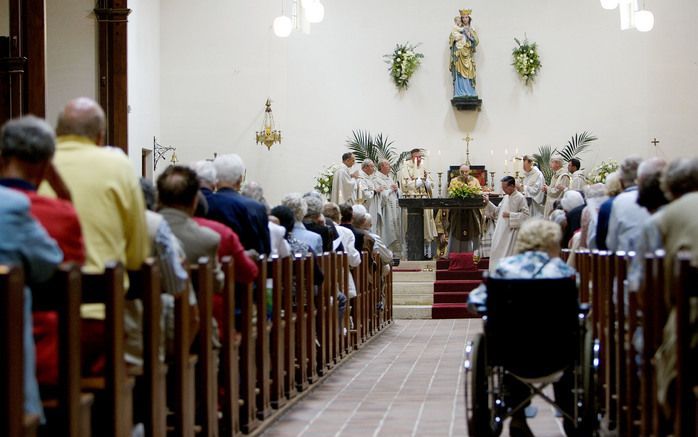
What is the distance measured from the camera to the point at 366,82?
2003 centimetres

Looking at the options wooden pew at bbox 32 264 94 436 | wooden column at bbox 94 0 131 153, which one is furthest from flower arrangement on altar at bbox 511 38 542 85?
Result: wooden pew at bbox 32 264 94 436

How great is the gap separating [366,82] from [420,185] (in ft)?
9.48

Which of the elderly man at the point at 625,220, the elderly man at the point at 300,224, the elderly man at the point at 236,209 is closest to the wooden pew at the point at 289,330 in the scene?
the elderly man at the point at 236,209

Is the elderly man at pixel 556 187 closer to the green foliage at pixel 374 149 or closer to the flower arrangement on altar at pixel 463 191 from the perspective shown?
the flower arrangement on altar at pixel 463 191

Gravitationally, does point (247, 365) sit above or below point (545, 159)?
below

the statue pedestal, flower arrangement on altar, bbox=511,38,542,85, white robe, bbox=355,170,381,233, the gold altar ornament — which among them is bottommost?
white robe, bbox=355,170,381,233

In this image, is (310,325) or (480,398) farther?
(310,325)

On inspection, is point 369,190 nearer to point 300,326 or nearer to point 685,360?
point 300,326

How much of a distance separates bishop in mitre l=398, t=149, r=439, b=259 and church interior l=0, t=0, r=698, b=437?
5 centimetres

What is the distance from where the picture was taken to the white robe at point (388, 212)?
18403mm

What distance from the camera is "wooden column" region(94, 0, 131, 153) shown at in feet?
50.3

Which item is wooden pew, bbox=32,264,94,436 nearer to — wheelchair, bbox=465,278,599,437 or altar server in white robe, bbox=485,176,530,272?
wheelchair, bbox=465,278,599,437

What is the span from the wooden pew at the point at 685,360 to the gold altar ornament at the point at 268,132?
50.6ft

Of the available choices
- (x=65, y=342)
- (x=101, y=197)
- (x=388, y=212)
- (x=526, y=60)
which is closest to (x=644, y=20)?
(x=526, y=60)
